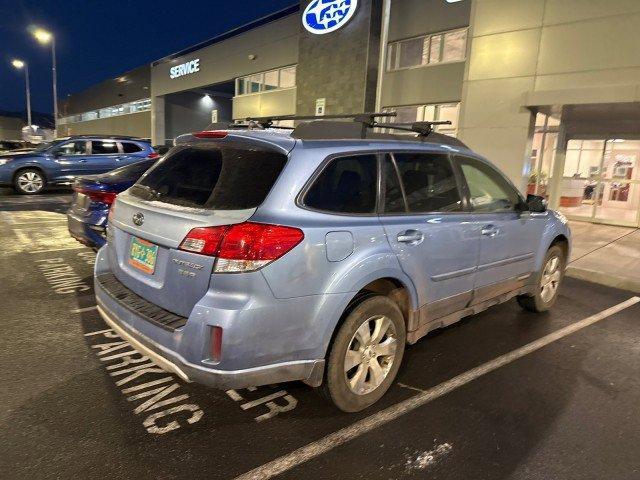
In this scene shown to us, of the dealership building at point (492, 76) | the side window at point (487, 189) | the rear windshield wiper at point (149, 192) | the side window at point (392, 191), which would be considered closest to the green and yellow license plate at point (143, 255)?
the rear windshield wiper at point (149, 192)

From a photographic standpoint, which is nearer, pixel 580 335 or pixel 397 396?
pixel 397 396

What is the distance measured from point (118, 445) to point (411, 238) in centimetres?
215

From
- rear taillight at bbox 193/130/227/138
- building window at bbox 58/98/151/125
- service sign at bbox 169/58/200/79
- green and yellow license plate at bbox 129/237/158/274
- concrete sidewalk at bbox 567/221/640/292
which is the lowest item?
concrete sidewalk at bbox 567/221/640/292

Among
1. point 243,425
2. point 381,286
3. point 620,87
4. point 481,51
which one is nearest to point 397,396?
point 381,286

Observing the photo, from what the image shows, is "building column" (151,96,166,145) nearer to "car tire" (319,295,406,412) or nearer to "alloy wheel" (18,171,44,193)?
"alloy wheel" (18,171,44,193)

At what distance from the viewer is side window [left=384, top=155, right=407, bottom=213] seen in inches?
125

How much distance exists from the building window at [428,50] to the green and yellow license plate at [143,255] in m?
14.4

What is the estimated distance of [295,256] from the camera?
8.43 feet

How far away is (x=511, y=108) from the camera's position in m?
11.7

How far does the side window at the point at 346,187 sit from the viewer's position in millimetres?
2820

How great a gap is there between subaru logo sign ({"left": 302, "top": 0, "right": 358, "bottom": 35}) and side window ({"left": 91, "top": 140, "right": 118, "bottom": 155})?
992 cm

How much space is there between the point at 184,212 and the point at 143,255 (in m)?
0.46

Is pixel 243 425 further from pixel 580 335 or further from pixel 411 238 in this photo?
pixel 580 335

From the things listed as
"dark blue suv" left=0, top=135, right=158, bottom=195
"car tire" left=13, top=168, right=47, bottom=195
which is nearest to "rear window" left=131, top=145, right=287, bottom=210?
"dark blue suv" left=0, top=135, right=158, bottom=195
